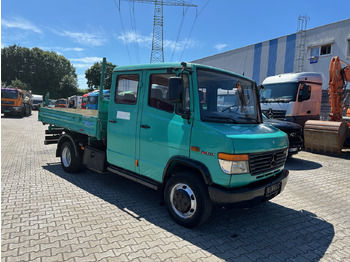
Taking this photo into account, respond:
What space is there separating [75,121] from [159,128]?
108 inches

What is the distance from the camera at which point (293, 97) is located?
9703mm

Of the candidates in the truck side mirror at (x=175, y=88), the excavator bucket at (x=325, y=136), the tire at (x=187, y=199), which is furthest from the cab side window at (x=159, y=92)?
the excavator bucket at (x=325, y=136)

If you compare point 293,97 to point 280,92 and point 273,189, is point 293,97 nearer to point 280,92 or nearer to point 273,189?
point 280,92

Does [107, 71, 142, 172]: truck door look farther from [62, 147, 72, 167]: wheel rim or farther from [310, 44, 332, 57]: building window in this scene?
[310, 44, 332, 57]: building window

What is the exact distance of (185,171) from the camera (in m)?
3.59

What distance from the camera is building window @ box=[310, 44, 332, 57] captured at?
64.0 feet

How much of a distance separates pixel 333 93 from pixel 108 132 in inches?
409

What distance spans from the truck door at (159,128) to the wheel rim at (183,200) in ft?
1.21

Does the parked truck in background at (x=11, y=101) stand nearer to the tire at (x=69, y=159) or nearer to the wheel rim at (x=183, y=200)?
the tire at (x=69, y=159)

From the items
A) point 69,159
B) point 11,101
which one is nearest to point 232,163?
point 69,159

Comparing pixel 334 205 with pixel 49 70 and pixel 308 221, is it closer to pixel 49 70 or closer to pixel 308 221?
pixel 308 221

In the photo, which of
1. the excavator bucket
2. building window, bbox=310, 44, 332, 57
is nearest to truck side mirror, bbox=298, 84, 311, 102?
the excavator bucket

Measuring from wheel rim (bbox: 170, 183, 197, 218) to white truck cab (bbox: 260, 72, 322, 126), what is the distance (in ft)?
22.7

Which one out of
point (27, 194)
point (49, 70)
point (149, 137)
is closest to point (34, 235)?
point (27, 194)
